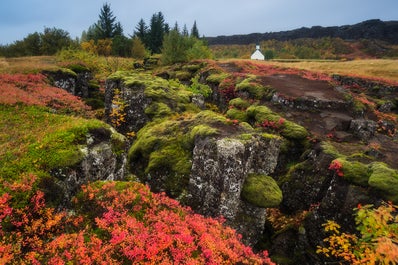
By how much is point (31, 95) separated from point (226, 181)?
1419 centimetres

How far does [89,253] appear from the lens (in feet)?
22.9

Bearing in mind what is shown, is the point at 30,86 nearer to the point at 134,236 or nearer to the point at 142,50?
the point at 134,236

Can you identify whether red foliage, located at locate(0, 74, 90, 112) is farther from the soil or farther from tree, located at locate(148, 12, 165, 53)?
tree, located at locate(148, 12, 165, 53)

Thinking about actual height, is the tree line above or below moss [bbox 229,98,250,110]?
above

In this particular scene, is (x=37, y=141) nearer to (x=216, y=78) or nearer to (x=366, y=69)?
(x=216, y=78)

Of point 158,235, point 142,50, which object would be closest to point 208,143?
point 158,235

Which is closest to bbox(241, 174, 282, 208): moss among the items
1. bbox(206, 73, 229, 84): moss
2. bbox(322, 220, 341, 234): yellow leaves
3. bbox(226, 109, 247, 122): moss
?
bbox(322, 220, 341, 234): yellow leaves

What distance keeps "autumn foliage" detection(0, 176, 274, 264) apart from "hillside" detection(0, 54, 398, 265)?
0.04 m

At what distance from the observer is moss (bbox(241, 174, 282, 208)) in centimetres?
1272

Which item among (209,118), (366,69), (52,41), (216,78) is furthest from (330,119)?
(52,41)

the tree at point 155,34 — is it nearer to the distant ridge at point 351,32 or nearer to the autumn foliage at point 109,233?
the autumn foliage at point 109,233

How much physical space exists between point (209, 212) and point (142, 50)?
181ft

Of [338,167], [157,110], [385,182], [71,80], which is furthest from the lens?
[71,80]

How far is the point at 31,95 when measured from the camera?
57.3ft
